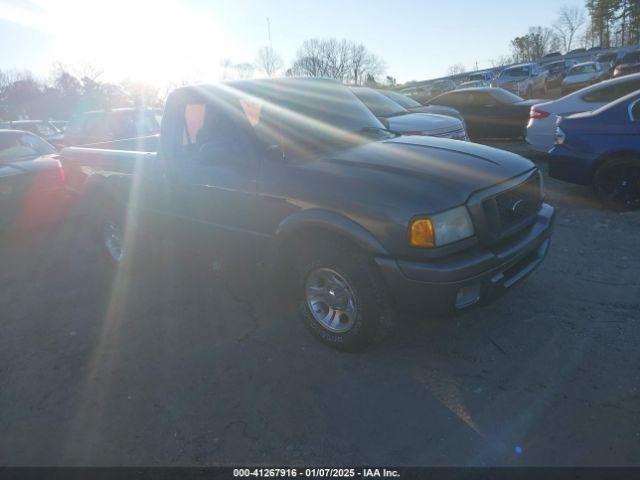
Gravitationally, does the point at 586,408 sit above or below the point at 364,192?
below

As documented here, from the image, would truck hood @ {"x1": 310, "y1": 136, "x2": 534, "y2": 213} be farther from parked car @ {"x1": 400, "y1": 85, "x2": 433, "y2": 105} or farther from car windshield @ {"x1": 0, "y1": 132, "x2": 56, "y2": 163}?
parked car @ {"x1": 400, "y1": 85, "x2": 433, "y2": 105}

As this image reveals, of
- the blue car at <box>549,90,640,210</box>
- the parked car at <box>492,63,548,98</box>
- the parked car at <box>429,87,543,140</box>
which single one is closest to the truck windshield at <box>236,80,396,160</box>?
the blue car at <box>549,90,640,210</box>

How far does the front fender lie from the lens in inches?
108

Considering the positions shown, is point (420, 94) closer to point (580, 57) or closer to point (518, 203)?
point (580, 57)

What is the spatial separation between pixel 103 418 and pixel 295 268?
1.64 metres

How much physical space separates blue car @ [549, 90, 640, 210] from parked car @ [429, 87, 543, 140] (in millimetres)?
5101

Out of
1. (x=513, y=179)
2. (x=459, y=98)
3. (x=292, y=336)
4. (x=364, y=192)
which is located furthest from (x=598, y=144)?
(x=459, y=98)

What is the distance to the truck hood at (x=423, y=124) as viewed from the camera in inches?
306

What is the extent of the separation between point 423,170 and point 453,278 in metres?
0.79

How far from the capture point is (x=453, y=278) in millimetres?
2611

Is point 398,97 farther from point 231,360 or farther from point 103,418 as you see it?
point 103,418

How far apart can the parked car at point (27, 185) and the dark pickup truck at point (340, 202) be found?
4.10 meters

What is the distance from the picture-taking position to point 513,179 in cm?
312

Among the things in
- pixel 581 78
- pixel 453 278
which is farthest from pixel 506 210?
pixel 581 78
